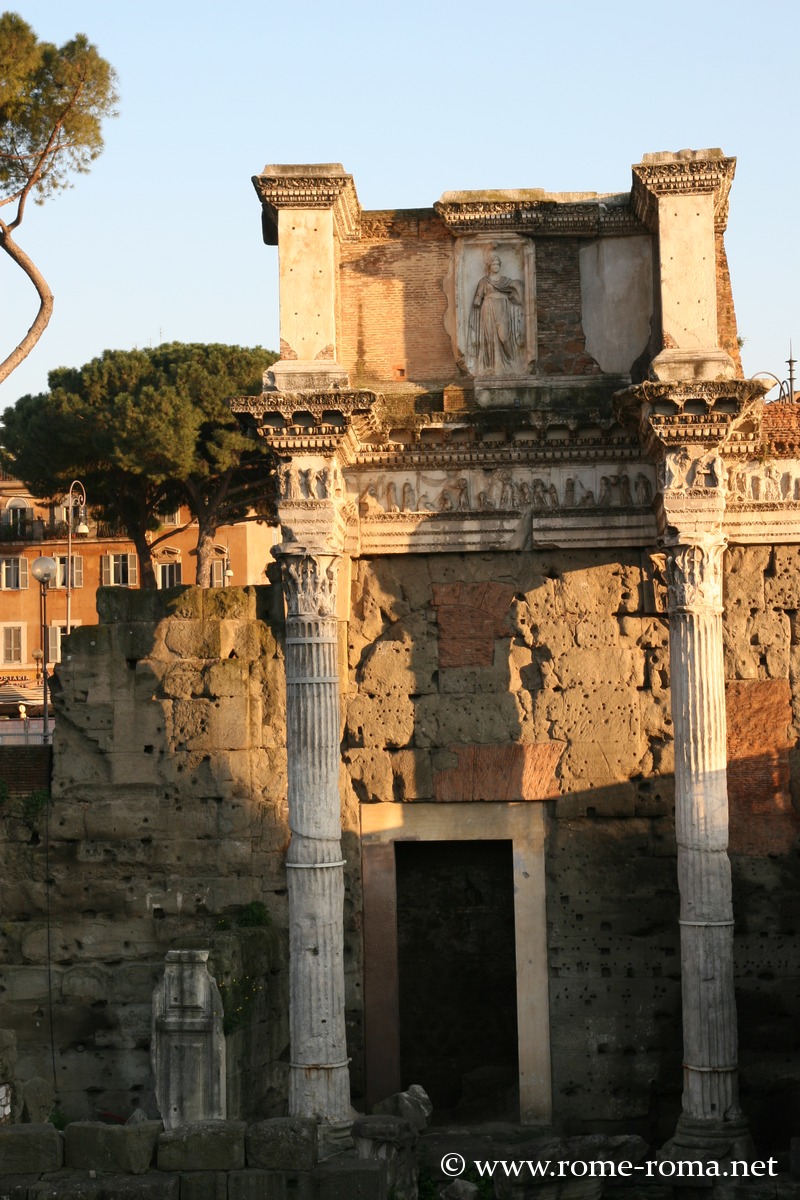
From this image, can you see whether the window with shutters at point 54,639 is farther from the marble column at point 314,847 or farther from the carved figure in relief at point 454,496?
the marble column at point 314,847

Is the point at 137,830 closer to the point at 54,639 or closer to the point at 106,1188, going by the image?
the point at 106,1188

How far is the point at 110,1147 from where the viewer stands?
10320 millimetres

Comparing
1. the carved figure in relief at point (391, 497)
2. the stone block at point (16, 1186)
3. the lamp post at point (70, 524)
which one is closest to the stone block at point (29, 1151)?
the stone block at point (16, 1186)

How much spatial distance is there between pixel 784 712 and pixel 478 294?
4203mm

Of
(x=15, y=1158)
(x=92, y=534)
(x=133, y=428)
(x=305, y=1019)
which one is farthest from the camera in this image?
(x=92, y=534)

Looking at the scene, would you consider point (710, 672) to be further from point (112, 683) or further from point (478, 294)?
point (112, 683)

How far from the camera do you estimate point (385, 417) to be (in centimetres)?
1417

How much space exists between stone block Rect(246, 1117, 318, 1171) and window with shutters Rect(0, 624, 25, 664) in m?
32.0

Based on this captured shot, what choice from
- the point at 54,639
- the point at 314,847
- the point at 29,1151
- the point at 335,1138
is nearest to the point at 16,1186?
the point at 29,1151

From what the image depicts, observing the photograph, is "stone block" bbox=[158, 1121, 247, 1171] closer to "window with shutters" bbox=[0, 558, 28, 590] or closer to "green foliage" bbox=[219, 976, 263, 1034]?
"green foliage" bbox=[219, 976, 263, 1034]

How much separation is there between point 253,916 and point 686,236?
6.33 m

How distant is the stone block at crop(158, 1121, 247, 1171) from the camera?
10.4m

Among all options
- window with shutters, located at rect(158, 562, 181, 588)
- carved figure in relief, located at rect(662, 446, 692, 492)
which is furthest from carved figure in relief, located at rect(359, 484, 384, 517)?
window with shutters, located at rect(158, 562, 181, 588)

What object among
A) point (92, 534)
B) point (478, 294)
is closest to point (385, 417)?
point (478, 294)
